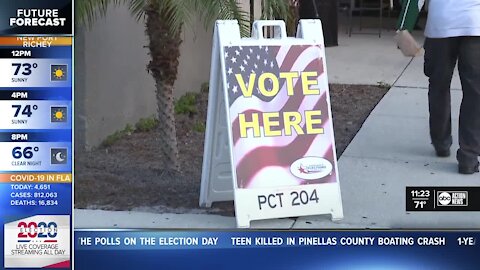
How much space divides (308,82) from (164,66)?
834 millimetres

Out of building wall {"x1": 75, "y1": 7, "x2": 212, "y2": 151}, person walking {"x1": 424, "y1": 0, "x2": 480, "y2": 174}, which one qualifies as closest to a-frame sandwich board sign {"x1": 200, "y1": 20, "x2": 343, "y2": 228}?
building wall {"x1": 75, "y1": 7, "x2": 212, "y2": 151}

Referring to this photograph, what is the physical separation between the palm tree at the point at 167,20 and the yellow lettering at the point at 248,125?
47 centimetres

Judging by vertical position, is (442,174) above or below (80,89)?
below

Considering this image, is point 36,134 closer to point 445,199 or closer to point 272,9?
point 272,9

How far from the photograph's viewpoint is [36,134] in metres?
3.78

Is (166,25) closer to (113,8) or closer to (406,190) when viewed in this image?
(113,8)

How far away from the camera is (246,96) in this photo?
14.5 ft

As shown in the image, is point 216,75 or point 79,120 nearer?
point 216,75

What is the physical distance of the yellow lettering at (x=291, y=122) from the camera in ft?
14.6

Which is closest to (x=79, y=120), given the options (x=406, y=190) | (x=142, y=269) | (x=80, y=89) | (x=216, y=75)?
(x=80, y=89)

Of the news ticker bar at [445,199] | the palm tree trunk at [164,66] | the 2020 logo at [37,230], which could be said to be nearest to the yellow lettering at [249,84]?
the palm tree trunk at [164,66]

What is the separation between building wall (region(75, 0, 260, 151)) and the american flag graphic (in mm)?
391

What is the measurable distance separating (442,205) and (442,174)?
3.09 feet

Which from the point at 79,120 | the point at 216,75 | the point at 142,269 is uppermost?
the point at 216,75
